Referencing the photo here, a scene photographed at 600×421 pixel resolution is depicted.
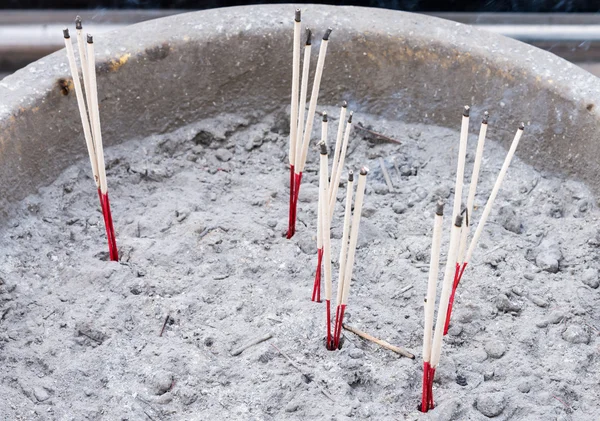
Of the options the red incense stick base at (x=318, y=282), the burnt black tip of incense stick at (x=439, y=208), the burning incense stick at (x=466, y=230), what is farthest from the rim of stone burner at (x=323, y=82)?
the burnt black tip of incense stick at (x=439, y=208)

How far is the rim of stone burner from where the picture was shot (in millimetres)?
1875

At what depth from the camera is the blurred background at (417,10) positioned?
9.68 feet

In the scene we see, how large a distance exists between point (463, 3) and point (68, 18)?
146 cm

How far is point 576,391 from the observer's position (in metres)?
1.52

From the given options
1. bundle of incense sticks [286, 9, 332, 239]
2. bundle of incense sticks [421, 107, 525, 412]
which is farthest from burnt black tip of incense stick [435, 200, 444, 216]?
bundle of incense sticks [286, 9, 332, 239]

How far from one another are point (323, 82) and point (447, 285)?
1007 mm

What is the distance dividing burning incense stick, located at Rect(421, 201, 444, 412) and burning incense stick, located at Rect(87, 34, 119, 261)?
2.30 ft

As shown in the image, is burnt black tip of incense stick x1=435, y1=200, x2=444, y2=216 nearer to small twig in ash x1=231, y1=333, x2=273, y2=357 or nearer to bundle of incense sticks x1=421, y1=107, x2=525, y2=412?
bundle of incense sticks x1=421, y1=107, x2=525, y2=412

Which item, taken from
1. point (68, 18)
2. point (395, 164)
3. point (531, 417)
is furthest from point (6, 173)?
point (68, 18)

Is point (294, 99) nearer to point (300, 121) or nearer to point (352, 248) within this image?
point (300, 121)

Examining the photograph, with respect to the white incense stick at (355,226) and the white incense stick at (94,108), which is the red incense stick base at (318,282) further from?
the white incense stick at (94,108)

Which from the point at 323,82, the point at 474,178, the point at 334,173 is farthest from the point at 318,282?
the point at 323,82

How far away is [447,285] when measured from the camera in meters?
1.27

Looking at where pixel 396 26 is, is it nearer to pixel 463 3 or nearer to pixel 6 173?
pixel 6 173
